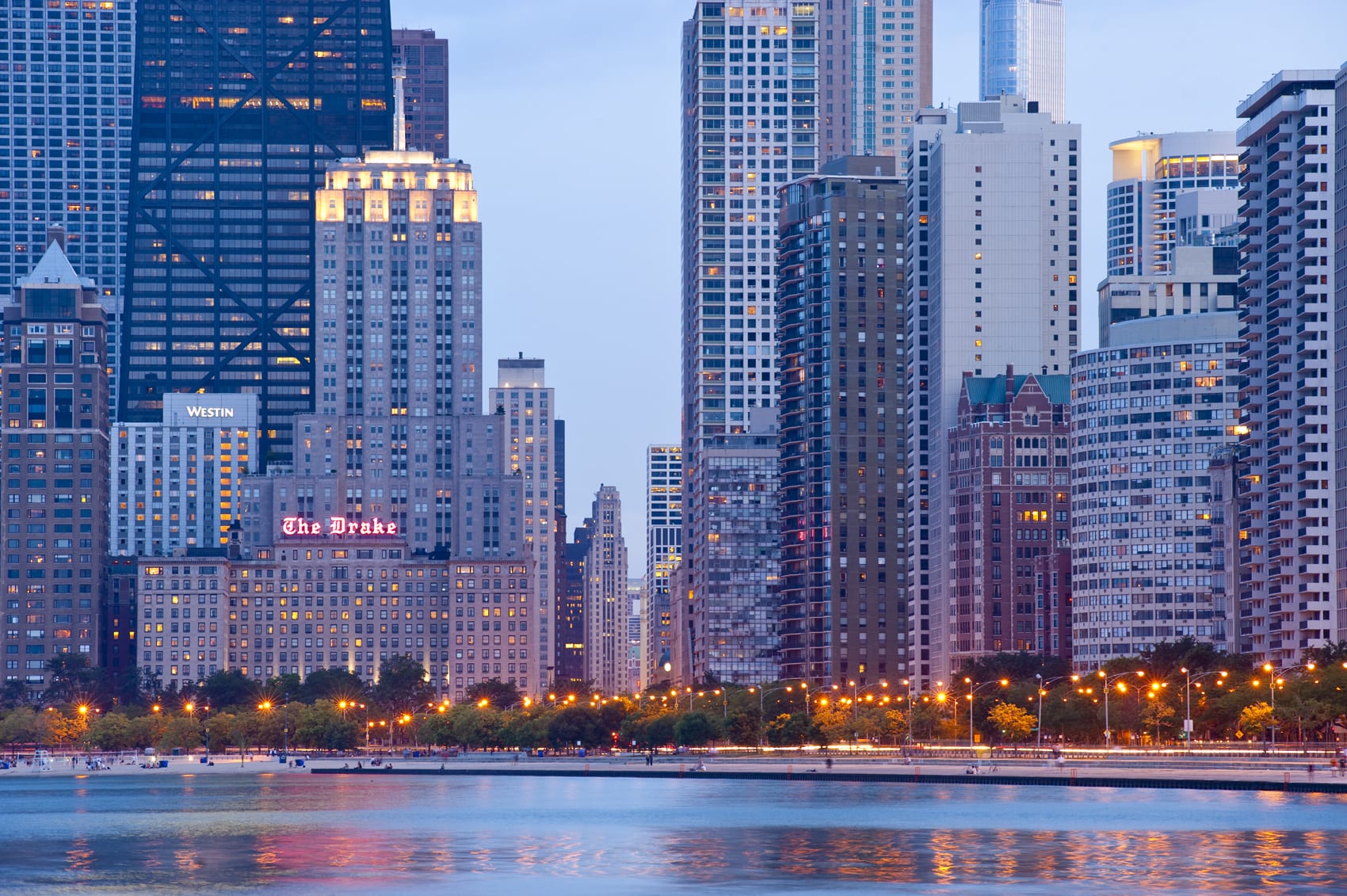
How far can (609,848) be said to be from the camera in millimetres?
163500

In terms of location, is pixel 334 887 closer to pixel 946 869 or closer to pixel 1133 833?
pixel 946 869

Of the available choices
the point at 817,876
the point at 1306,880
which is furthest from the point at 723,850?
the point at 1306,880

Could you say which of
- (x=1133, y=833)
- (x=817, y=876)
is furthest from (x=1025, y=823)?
(x=817, y=876)

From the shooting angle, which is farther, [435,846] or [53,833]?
[53,833]

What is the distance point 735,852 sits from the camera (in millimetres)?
158250

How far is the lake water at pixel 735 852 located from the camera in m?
138

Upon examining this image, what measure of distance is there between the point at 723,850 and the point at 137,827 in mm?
61178

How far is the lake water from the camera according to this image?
452 ft

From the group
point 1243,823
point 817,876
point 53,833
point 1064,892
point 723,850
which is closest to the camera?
point 1064,892

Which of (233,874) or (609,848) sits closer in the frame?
(233,874)

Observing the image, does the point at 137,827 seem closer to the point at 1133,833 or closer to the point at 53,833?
the point at 53,833

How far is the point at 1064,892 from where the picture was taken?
130875 millimetres

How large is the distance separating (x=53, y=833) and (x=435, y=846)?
43924 mm

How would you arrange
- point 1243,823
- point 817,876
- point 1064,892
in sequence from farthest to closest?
point 1243,823
point 817,876
point 1064,892
